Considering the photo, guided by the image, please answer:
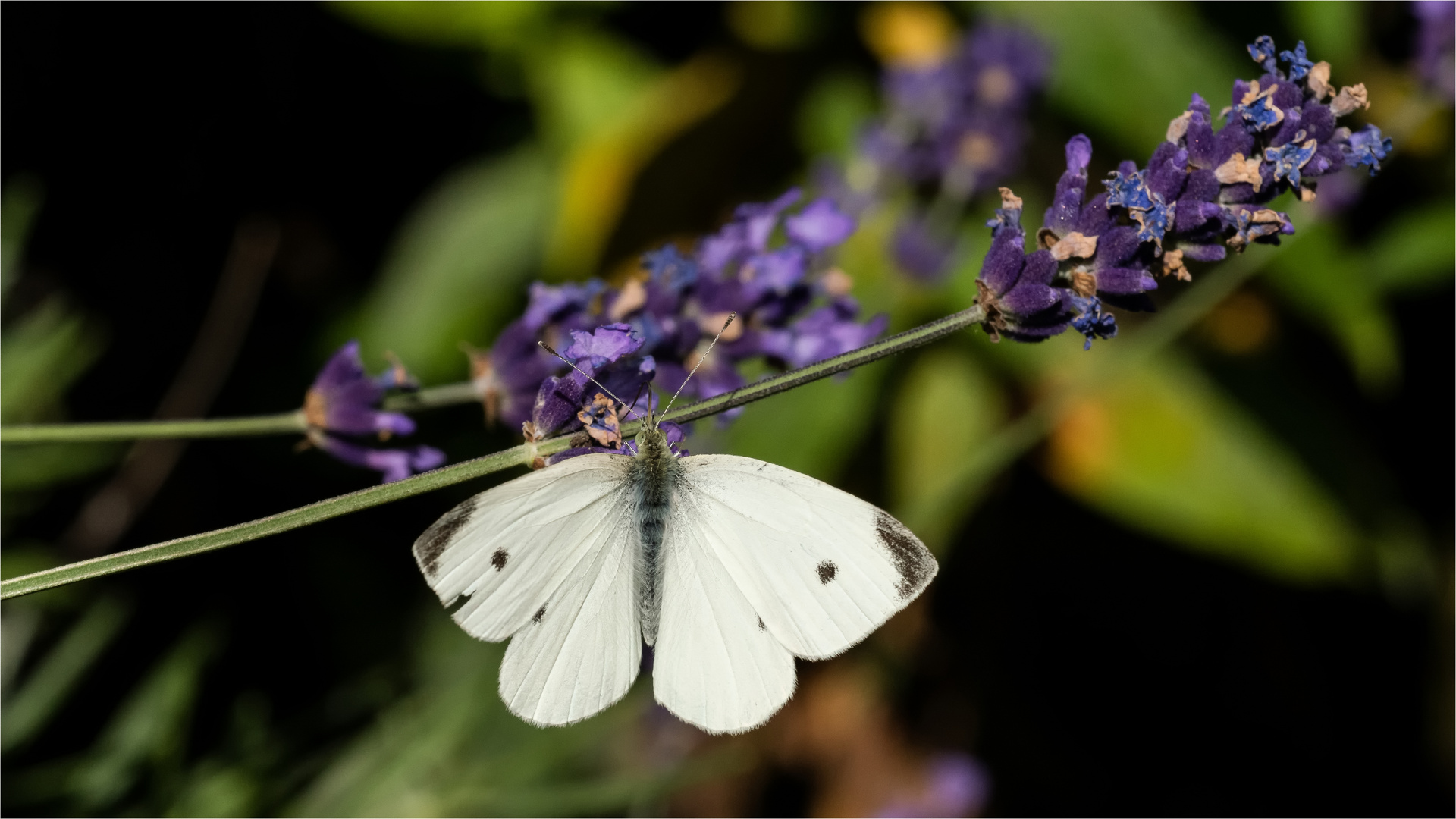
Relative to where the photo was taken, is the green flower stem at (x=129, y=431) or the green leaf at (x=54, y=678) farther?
the green leaf at (x=54, y=678)

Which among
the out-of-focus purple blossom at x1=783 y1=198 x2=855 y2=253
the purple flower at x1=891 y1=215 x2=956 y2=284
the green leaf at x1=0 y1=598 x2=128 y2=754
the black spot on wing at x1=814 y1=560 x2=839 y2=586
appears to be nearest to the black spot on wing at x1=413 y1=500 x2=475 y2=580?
the black spot on wing at x1=814 y1=560 x2=839 y2=586

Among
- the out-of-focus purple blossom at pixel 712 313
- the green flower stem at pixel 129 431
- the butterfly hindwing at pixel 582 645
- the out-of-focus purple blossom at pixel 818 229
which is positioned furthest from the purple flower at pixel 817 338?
the green flower stem at pixel 129 431

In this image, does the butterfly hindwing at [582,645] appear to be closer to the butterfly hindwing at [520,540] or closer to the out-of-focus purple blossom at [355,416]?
the butterfly hindwing at [520,540]

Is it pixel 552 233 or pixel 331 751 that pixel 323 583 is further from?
pixel 552 233

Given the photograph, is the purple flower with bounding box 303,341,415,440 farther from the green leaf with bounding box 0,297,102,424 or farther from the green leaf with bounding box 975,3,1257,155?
the green leaf with bounding box 975,3,1257,155

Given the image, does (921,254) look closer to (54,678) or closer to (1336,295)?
(1336,295)

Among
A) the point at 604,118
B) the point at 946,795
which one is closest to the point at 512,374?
the point at 604,118
